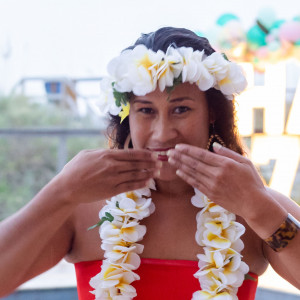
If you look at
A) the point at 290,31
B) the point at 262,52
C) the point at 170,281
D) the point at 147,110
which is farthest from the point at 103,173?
the point at 262,52

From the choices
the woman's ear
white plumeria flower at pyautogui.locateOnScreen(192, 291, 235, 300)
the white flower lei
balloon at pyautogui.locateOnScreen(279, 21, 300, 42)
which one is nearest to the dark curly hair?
the woman's ear

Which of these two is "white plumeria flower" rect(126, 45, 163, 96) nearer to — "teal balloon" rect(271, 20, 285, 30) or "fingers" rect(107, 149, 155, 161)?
"fingers" rect(107, 149, 155, 161)

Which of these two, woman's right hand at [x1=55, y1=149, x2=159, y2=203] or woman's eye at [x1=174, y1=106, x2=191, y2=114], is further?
woman's eye at [x1=174, y1=106, x2=191, y2=114]

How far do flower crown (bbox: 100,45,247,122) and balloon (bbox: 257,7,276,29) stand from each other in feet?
14.1

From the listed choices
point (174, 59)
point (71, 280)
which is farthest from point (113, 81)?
point (71, 280)

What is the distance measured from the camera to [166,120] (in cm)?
132

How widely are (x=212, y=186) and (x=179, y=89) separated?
34 cm

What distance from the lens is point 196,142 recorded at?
1.37m

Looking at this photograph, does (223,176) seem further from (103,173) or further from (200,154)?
(103,173)

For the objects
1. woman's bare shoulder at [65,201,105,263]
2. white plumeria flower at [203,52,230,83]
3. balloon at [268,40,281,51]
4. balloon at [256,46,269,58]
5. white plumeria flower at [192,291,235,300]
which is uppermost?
white plumeria flower at [203,52,230,83]

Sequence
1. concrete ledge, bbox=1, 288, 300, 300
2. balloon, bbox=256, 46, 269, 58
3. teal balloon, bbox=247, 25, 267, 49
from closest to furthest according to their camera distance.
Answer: concrete ledge, bbox=1, 288, 300, 300 → teal balloon, bbox=247, 25, 267, 49 → balloon, bbox=256, 46, 269, 58

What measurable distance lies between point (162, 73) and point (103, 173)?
34 cm

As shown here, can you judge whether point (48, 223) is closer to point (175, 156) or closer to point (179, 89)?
point (175, 156)

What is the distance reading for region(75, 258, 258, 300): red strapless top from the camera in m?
1.37
